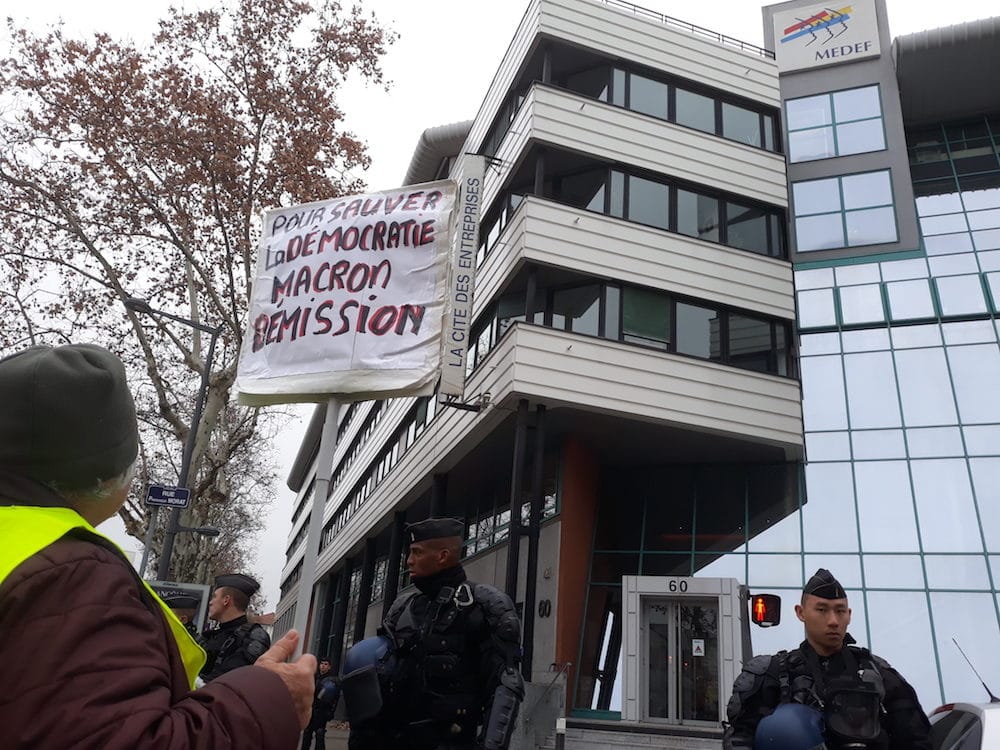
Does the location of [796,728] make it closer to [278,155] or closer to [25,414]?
[25,414]

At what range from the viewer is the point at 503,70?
22453 millimetres

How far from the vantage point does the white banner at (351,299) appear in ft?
11.9

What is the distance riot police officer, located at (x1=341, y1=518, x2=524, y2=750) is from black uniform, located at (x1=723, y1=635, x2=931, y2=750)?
1.20 m

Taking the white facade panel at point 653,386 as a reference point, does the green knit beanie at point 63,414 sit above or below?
below

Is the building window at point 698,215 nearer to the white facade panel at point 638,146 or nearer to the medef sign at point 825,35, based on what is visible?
the white facade panel at point 638,146

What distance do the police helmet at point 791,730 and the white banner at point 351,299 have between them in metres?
2.27

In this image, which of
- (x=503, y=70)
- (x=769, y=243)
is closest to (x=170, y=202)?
(x=503, y=70)

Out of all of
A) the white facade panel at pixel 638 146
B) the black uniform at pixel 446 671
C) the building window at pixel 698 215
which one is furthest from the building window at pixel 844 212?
the black uniform at pixel 446 671

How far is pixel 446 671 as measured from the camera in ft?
14.9

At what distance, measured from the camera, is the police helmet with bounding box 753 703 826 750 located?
3.61 metres

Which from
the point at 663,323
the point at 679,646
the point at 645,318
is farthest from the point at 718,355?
the point at 679,646

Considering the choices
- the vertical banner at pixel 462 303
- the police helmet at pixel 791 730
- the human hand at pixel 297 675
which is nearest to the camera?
the human hand at pixel 297 675

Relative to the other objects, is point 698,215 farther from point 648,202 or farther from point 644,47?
point 644,47

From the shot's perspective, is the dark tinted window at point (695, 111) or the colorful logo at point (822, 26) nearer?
the dark tinted window at point (695, 111)
